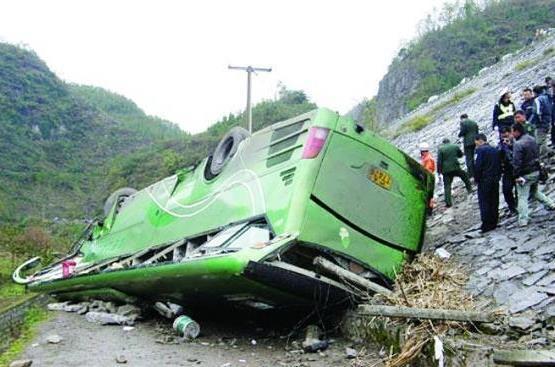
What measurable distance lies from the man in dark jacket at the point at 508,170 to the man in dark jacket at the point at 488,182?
0.18 m

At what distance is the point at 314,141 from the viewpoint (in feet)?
23.0

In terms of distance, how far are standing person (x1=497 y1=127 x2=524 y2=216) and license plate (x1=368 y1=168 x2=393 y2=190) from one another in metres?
2.00

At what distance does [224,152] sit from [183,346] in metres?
2.71

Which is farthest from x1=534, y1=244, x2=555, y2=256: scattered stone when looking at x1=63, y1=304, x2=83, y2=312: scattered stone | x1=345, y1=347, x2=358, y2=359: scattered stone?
x1=63, y1=304, x2=83, y2=312: scattered stone

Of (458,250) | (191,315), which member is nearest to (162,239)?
(191,315)

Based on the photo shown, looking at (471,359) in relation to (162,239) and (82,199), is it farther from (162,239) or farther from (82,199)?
(82,199)

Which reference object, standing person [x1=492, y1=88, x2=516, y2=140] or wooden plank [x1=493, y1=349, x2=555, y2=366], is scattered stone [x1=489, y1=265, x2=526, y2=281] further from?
standing person [x1=492, y1=88, x2=516, y2=140]

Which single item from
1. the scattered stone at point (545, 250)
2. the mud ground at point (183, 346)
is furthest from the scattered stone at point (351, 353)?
the scattered stone at point (545, 250)

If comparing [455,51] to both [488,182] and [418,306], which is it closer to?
[488,182]

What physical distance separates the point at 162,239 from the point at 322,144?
281 centimetres

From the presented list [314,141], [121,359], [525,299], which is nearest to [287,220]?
[314,141]

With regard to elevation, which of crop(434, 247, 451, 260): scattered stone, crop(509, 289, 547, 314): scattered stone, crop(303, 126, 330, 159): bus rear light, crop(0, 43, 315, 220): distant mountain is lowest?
crop(509, 289, 547, 314): scattered stone

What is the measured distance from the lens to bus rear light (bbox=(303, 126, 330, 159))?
695cm

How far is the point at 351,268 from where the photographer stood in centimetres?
691
